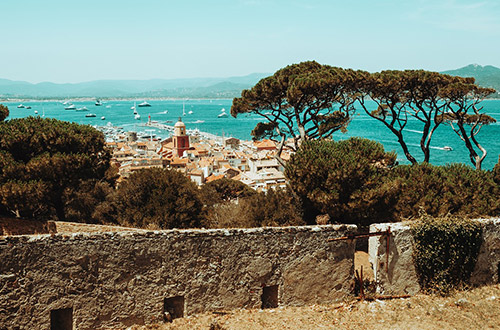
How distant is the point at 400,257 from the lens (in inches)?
354

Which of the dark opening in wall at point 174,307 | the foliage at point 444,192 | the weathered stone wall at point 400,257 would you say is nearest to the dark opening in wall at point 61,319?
the dark opening in wall at point 174,307

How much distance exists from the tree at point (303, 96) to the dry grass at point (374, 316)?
10.5 m

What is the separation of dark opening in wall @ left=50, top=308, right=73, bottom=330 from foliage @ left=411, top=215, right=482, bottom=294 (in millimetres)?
7385

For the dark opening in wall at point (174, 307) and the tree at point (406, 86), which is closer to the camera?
the dark opening in wall at point (174, 307)

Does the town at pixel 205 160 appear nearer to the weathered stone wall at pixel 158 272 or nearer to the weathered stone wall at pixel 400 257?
the weathered stone wall at pixel 400 257

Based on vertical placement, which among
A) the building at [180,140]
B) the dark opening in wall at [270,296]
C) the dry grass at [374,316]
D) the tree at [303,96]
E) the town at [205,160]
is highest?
the tree at [303,96]

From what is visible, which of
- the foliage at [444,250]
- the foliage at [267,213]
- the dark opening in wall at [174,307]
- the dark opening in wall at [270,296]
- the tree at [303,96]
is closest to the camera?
the dark opening in wall at [174,307]

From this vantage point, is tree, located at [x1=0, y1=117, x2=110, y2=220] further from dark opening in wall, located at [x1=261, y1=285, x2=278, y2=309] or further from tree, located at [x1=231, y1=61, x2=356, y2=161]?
dark opening in wall, located at [x1=261, y1=285, x2=278, y2=309]

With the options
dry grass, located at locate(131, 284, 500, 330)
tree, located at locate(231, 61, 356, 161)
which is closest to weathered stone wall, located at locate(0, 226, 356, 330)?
dry grass, located at locate(131, 284, 500, 330)

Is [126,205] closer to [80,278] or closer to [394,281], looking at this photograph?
[80,278]

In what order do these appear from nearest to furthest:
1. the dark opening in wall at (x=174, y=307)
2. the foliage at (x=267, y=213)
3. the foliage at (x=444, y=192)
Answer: the dark opening in wall at (x=174, y=307) → the foliage at (x=444, y=192) → the foliage at (x=267, y=213)

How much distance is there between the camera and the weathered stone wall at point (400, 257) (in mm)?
8875

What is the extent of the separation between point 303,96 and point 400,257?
11.3 metres

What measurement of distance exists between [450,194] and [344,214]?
365 cm
